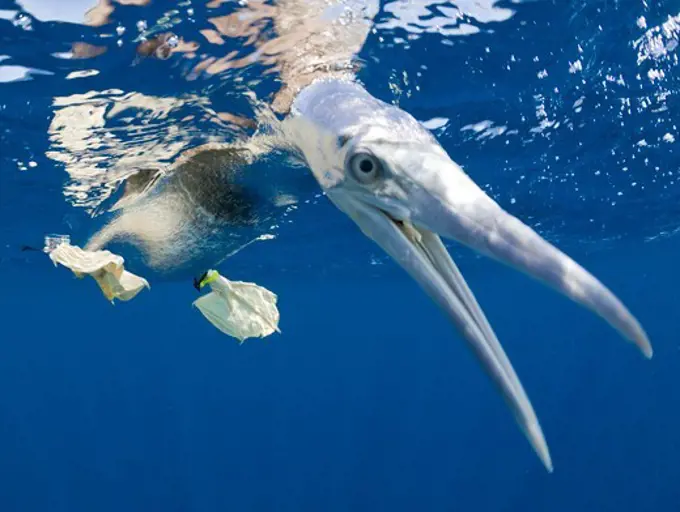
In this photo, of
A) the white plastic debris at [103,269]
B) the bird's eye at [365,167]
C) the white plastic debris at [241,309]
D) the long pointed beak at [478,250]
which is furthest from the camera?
the white plastic debris at [241,309]

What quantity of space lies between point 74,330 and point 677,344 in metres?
64.3

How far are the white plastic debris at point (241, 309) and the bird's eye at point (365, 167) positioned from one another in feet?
6.93

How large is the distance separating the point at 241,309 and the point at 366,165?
238 cm

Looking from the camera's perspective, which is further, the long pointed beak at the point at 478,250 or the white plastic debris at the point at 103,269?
the white plastic debris at the point at 103,269

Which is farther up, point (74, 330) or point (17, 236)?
point (17, 236)

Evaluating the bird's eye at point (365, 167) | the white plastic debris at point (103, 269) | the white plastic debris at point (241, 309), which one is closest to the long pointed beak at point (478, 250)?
the bird's eye at point (365, 167)

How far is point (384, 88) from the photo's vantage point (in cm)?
693

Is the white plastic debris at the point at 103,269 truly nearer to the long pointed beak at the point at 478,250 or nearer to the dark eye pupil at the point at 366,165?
the long pointed beak at the point at 478,250

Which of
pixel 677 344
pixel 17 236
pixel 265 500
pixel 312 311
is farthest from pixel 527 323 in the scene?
Result: pixel 17 236

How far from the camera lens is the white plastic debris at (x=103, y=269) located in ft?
14.4

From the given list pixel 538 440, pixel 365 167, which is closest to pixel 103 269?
pixel 365 167

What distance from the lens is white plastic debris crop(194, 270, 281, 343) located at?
5.04m

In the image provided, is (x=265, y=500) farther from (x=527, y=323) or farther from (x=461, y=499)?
(x=527, y=323)

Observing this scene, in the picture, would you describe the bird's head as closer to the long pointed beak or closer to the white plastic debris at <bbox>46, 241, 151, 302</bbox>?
the long pointed beak
